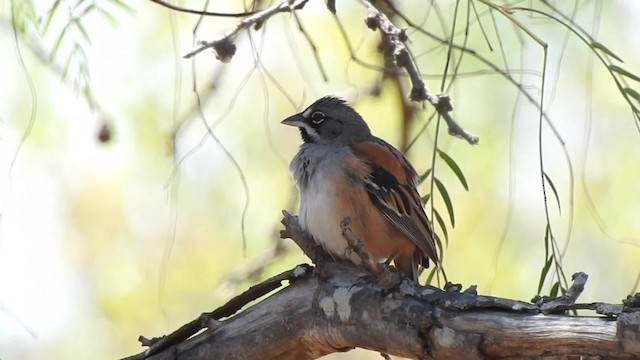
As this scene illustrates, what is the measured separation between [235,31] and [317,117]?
5.28 ft

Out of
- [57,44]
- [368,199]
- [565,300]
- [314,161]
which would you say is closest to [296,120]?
[314,161]

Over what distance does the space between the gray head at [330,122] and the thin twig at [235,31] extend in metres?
1.40

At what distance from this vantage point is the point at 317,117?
488 cm

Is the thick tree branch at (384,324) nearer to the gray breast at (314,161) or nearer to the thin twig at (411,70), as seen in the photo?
the thin twig at (411,70)

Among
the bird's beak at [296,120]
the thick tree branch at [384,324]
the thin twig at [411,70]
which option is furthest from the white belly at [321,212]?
the thin twig at [411,70]

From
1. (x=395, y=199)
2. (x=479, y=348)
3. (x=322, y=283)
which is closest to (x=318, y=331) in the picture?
(x=322, y=283)

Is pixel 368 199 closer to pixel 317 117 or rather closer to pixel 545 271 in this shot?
pixel 317 117

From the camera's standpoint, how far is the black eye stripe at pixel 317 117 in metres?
4.87

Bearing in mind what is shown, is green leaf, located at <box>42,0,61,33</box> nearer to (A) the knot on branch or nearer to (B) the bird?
(A) the knot on branch

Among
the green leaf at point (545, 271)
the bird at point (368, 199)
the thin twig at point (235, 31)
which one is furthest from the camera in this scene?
the bird at point (368, 199)

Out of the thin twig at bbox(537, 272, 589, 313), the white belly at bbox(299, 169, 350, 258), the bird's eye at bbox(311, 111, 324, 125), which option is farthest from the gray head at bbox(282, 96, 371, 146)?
the thin twig at bbox(537, 272, 589, 313)

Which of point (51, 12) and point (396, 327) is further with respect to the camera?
point (51, 12)

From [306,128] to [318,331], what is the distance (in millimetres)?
1914

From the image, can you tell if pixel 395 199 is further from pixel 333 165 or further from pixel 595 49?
pixel 595 49
